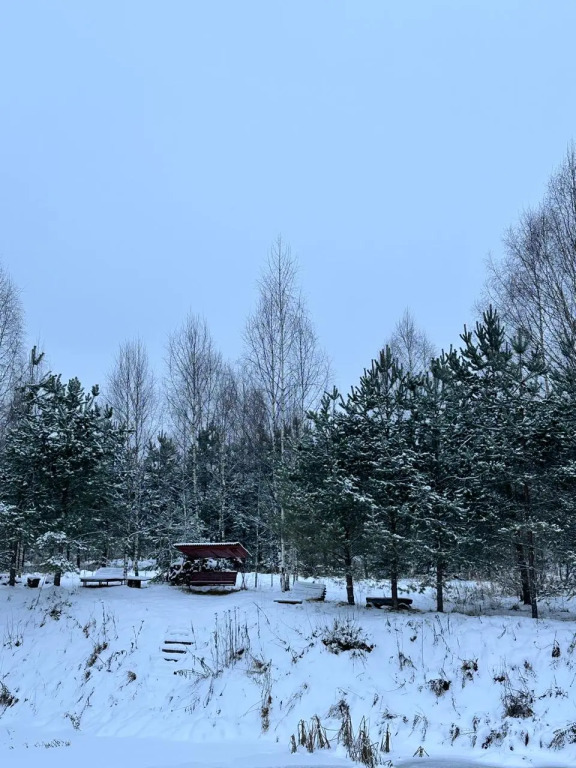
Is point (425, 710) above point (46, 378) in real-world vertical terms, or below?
below

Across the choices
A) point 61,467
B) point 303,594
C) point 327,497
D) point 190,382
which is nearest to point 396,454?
point 327,497

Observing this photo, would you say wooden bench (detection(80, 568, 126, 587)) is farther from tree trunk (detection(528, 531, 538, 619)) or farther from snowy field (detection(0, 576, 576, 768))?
tree trunk (detection(528, 531, 538, 619))

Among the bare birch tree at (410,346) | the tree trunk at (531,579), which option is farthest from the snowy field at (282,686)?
the bare birch tree at (410,346)

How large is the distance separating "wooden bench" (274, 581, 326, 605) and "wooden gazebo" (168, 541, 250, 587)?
78.8 inches

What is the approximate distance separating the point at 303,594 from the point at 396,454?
5803mm

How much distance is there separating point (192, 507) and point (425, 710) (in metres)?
17.8

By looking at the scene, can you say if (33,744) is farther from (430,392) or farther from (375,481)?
(430,392)

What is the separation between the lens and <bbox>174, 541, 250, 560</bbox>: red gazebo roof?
16531 millimetres

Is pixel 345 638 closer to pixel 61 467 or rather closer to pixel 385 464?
pixel 385 464

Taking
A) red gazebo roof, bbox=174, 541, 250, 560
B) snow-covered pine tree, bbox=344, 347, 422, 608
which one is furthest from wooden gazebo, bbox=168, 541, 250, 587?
snow-covered pine tree, bbox=344, 347, 422, 608

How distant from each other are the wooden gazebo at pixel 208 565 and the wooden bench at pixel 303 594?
2.00m

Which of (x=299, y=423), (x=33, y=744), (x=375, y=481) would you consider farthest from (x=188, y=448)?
(x=33, y=744)

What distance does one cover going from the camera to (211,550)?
16953 millimetres

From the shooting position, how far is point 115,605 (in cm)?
1420
